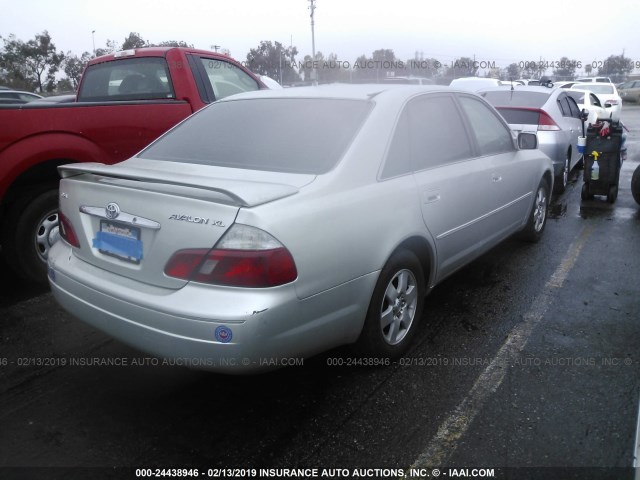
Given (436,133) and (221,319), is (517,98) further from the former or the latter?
(221,319)

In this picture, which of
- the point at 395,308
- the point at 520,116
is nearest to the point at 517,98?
the point at 520,116

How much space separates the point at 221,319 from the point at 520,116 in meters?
6.94

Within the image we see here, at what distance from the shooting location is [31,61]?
3141 cm

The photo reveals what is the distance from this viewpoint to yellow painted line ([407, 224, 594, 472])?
2525 mm

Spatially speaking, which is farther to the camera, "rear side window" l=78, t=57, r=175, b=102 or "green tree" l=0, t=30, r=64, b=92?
"green tree" l=0, t=30, r=64, b=92

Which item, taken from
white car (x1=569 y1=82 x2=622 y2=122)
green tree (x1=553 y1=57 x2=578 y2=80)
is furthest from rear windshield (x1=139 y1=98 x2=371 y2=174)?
green tree (x1=553 y1=57 x2=578 y2=80)

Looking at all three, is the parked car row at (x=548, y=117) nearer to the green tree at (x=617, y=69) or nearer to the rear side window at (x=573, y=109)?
the rear side window at (x=573, y=109)

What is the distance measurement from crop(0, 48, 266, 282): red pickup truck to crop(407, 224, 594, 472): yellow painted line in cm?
350

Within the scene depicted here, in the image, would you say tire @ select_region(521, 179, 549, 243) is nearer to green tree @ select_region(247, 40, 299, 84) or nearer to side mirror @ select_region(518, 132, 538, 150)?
side mirror @ select_region(518, 132, 538, 150)

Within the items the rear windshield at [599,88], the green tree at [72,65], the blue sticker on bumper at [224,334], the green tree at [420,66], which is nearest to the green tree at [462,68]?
the green tree at [420,66]

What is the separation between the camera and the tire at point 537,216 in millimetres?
5574

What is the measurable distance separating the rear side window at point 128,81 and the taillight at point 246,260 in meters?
3.67

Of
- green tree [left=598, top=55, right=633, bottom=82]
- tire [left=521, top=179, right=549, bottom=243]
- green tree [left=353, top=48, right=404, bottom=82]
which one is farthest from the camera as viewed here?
green tree [left=598, top=55, right=633, bottom=82]

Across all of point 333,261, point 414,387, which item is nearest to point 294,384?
point 414,387
